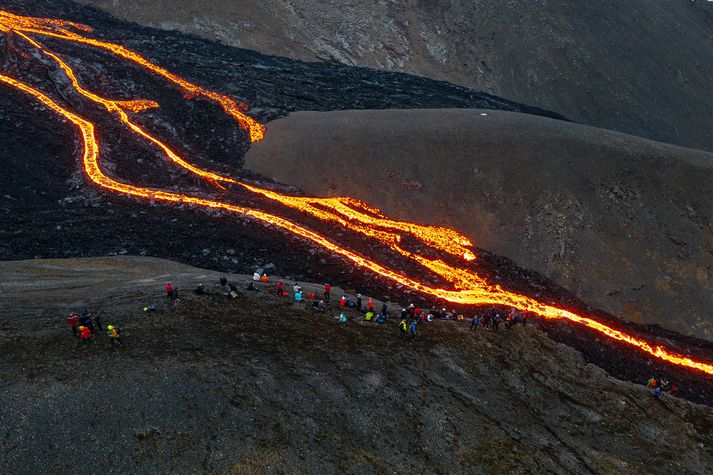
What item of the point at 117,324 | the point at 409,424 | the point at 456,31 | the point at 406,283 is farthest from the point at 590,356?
the point at 456,31

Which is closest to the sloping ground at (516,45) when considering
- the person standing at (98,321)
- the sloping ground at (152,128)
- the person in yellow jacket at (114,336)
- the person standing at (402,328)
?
the sloping ground at (152,128)

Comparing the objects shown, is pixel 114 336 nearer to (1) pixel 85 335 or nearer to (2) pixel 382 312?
(1) pixel 85 335

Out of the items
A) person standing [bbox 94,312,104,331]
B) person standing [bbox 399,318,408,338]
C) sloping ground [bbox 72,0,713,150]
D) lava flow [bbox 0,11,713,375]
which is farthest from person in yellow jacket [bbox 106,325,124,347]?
sloping ground [bbox 72,0,713,150]

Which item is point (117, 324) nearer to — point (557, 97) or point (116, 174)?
point (116, 174)

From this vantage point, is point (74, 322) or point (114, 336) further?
point (74, 322)

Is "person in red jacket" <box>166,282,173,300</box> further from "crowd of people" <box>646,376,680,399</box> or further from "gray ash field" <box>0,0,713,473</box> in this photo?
"crowd of people" <box>646,376,680,399</box>

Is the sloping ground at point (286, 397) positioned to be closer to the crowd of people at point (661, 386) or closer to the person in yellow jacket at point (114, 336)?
the person in yellow jacket at point (114, 336)

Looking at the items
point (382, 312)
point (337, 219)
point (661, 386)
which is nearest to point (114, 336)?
point (382, 312)
